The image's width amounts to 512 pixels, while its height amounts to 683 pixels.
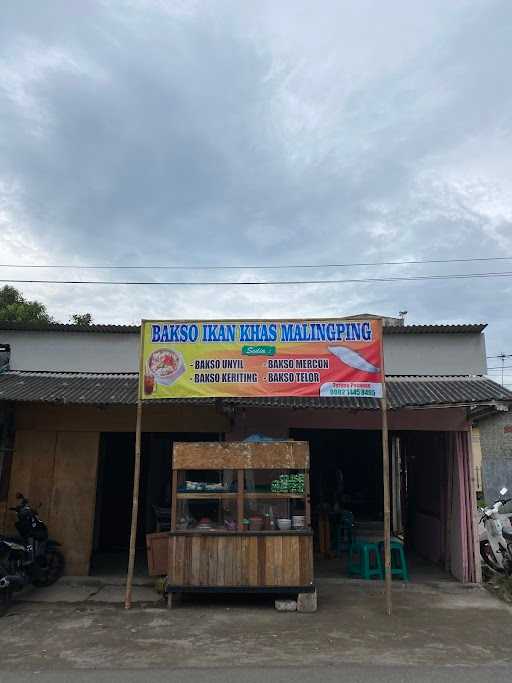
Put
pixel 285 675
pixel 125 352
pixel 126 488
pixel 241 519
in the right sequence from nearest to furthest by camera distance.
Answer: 1. pixel 285 675
2. pixel 241 519
3. pixel 125 352
4. pixel 126 488

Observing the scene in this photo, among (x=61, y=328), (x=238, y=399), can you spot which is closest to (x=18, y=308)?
(x=61, y=328)

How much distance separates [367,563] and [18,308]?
18.3m

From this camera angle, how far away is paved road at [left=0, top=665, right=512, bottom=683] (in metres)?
4.68

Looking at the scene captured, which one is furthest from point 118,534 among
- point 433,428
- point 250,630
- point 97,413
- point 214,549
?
point 433,428

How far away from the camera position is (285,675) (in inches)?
189

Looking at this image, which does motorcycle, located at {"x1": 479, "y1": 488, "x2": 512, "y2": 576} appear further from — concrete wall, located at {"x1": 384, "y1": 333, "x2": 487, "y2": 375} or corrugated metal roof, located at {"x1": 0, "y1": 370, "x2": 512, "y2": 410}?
concrete wall, located at {"x1": 384, "y1": 333, "x2": 487, "y2": 375}

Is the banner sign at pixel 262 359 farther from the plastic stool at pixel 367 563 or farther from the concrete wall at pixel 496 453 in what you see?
the concrete wall at pixel 496 453

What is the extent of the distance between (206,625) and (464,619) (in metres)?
3.16

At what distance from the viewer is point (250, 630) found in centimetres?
611

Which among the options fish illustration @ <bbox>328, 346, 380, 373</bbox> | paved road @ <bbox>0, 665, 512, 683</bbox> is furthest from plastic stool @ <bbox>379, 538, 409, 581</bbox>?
paved road @ <bbox>0, 665, 512, 683</bbox>

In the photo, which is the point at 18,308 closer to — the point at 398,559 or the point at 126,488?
the point at 126,488

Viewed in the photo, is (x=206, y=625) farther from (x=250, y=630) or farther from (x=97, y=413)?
(x=97, y=413)

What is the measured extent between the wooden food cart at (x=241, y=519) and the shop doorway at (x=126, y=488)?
3.43m

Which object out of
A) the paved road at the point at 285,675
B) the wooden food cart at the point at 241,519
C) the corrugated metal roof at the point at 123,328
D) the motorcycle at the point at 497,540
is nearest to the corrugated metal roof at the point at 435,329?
the corrugated metal roof at the point at 123,328
